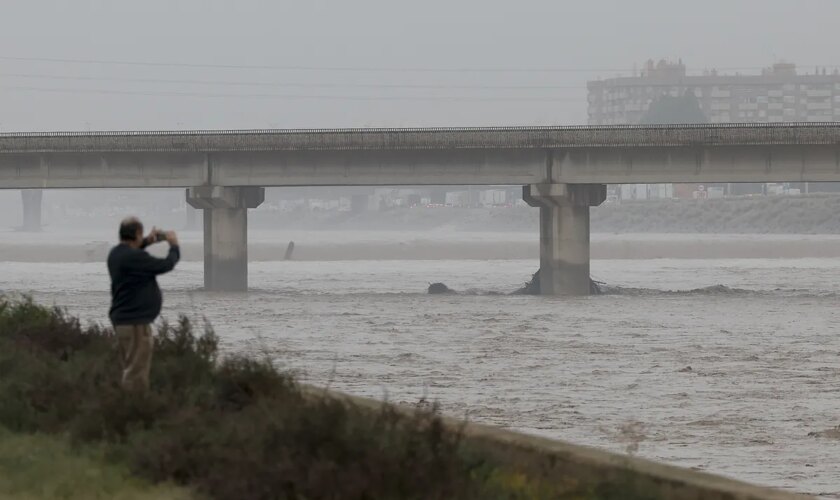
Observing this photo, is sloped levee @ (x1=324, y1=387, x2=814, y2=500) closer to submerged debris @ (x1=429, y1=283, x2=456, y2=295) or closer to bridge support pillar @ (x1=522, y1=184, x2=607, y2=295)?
bridge support pillar @ (x1=522, y1=184, x2=607, y2=295)

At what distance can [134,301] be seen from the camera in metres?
14.3

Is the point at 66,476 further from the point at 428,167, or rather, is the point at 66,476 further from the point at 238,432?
the point at 428,167

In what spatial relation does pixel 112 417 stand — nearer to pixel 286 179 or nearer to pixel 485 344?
pixel 485 344

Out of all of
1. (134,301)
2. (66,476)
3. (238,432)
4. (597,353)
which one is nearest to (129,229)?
(134,301)

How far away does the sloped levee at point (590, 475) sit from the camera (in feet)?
35.1

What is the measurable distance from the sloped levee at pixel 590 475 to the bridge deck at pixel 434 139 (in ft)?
168

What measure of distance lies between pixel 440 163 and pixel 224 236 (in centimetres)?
941

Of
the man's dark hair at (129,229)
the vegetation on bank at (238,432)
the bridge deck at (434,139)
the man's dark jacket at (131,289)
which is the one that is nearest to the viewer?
the vegetation on bank at (238,432)

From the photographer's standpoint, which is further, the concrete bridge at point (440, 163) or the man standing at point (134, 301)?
the concrete bridge at point (440, 163)

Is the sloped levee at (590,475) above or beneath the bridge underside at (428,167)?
beneath

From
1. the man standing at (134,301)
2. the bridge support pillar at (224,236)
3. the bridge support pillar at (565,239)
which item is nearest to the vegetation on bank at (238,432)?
the man standing at (134,301)

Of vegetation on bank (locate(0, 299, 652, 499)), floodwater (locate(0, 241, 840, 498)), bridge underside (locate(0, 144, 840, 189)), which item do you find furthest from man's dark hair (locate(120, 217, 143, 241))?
bridge underside (locate(0, 144, 840, 189))

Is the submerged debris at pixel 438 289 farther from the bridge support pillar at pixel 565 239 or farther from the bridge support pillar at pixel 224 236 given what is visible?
the bridge support pillar at pixel 224 236

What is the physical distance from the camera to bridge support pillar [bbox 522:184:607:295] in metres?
63.1
